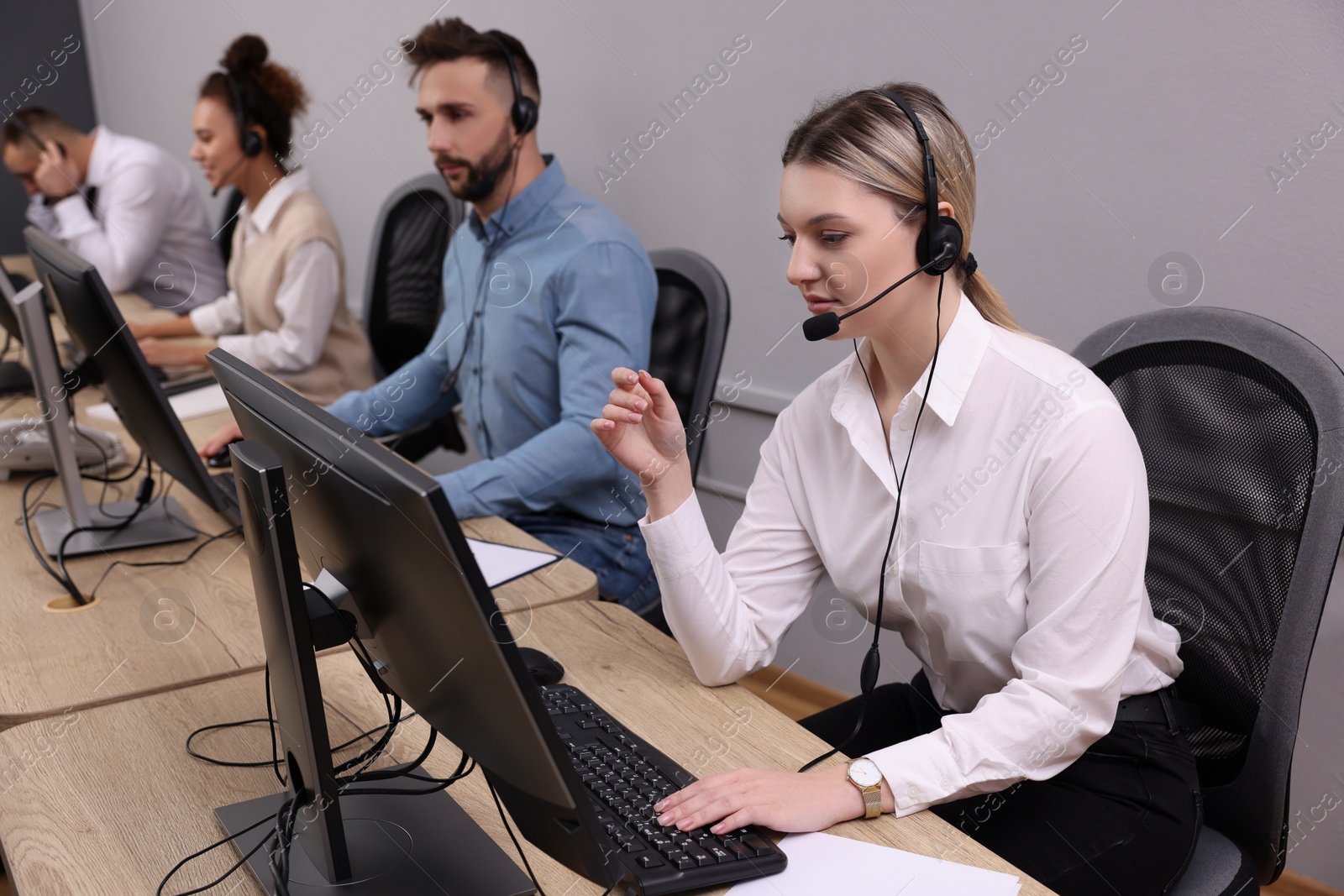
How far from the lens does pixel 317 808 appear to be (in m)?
0.81

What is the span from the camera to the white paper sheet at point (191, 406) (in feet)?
6.92

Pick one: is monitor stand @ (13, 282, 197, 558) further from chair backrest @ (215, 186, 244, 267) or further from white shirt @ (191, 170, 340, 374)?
chair backrest @ (215, 186, 244, 267)

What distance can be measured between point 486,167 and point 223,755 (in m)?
1.28

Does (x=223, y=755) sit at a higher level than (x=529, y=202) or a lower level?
lower

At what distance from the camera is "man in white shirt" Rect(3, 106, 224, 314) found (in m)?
3.58

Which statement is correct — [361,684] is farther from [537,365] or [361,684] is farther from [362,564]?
[537,365]

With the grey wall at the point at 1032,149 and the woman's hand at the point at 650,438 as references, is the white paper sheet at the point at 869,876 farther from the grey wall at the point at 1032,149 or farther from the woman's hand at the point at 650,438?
the grey wall at the point at 1032,149

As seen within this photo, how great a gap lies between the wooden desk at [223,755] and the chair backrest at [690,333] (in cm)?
47

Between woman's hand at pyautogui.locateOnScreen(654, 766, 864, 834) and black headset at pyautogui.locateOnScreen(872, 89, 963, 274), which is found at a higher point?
black headset at pyautogui.locateOnScreen(872, 89, 963, 274)

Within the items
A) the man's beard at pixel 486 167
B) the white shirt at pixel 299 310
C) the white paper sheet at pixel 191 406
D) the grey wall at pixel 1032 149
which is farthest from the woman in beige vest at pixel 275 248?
the man's beard at pixel 486 167

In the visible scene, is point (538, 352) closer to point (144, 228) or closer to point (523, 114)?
point (523, 114)

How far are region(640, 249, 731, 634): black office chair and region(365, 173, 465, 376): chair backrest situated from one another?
0.92 meters

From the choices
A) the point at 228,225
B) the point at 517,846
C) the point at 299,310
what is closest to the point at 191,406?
the point at 299,310

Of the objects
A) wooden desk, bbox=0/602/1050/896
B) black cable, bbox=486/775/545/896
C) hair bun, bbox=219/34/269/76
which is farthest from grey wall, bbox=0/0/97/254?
black cable, bbox=486/775/545/896
